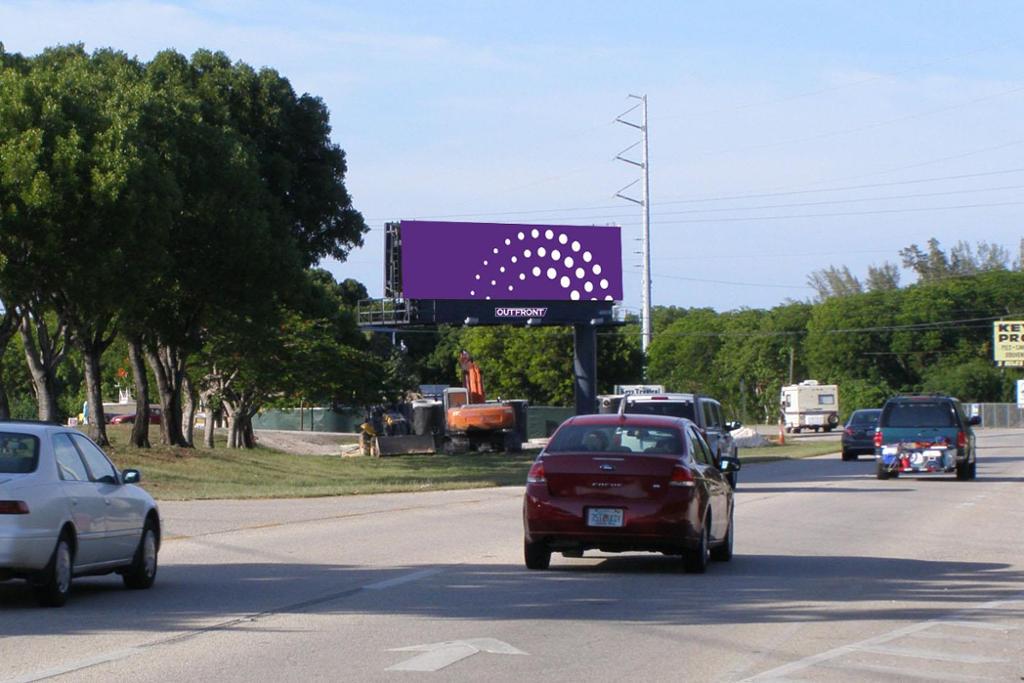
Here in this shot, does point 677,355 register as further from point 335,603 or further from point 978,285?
point 335,603

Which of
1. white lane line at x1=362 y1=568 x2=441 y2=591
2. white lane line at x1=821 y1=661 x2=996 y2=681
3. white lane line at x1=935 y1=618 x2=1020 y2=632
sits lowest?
white lane line at x1=935 y1=618 x2=1020 y2=632

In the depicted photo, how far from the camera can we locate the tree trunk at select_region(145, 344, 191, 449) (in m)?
45.2

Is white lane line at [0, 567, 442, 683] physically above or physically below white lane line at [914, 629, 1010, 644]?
above

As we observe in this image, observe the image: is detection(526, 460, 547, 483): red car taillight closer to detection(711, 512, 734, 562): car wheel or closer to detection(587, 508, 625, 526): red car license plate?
A: detection(587, 508, 625, 526): red car license plate

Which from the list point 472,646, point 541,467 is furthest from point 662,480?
point 472,646

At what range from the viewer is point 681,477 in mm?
14555

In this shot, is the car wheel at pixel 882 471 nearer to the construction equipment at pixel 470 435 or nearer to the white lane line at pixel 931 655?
the white lane line at pixel 931 655

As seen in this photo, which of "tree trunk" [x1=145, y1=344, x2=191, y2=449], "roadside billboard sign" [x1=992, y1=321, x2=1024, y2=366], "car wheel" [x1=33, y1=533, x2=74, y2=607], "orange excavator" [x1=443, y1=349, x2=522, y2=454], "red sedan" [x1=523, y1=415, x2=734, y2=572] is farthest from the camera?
"roadside billboard sign" [x1=992, y1=321, x2=1024, y2=366]

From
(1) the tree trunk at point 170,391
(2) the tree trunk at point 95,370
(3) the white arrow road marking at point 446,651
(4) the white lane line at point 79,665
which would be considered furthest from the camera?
(1) the tree trunk at point 170,391

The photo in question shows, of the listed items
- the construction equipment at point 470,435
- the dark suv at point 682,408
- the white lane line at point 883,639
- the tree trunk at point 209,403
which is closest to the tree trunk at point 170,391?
the tree trunk at point 209,403

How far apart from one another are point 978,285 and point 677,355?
2770 centimetres

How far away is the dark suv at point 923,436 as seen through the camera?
3344 cm

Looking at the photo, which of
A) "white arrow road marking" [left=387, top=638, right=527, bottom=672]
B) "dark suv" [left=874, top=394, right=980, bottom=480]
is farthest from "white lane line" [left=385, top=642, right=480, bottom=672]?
"dark suv" [left=874, top=394, right=980, bottom=480]

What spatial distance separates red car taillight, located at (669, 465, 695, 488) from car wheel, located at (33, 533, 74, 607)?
226 inches
